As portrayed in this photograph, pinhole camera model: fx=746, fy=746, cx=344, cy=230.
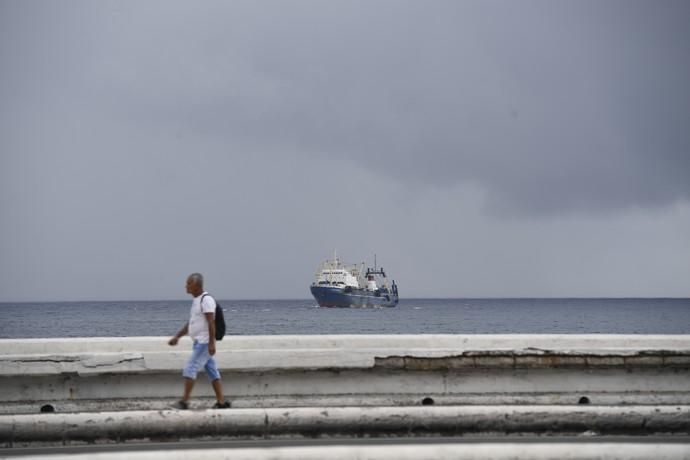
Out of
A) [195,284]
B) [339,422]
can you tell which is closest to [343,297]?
[195,284]

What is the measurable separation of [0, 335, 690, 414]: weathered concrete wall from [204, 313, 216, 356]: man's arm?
0.76 feet

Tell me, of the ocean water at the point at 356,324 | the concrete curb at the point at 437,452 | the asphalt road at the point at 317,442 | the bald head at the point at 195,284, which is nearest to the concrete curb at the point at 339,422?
the asphalt road at the point at 317,442

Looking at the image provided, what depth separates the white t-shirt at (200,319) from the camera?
20.1 ft

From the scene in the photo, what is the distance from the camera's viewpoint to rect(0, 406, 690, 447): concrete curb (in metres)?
5.33

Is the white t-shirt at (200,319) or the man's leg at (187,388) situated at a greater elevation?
the white t-shirt at (200,319)

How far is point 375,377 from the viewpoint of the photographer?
6117 mm

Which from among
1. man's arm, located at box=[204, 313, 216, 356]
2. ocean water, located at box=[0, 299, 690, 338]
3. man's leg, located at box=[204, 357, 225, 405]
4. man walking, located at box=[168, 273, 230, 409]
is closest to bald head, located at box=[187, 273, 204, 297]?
man walking, located at box=[168, 273, 230, 409]

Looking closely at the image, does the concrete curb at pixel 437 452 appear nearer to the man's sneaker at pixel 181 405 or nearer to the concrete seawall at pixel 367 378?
the concrete seawall at pixel 367 378

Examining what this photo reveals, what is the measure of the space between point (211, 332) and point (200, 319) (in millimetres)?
281

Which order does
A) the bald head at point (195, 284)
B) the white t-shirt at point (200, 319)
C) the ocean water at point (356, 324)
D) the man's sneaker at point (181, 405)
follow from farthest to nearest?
the ocean water at point (356, 324) < the bald head at point (195, 284) < the white t-shirt at point (200, 319) < the man's sneaker at point (181, 405)

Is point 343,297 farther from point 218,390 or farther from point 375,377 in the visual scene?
point 218,390

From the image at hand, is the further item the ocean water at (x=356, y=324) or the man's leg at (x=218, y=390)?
the ocean water at (x=356, y=324)

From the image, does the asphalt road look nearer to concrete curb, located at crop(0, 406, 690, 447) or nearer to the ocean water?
concrete curb, located at crop(0, 406, 690, 447)

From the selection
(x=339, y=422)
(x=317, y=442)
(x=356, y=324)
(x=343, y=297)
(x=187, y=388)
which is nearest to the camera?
(x=317, y=442)
